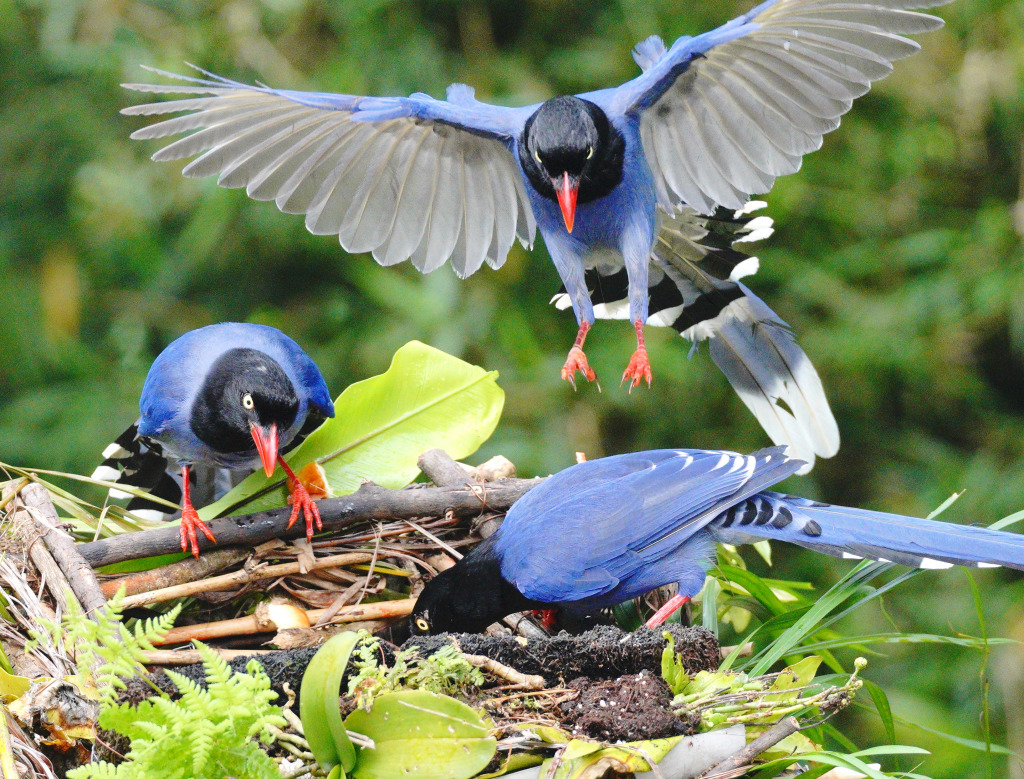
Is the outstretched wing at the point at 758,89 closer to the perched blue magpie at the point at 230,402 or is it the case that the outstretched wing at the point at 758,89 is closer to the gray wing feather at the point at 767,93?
the gray wing feather at the point at 767,93

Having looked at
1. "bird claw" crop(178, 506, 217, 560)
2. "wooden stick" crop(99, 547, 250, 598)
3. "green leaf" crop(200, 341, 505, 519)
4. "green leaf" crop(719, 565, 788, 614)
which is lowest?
"green leaf" crop(719, 565, 788, 614)

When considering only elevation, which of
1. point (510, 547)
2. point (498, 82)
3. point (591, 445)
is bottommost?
point (591, 445)

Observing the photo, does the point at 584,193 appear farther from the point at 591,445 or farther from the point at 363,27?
the point at 363,27

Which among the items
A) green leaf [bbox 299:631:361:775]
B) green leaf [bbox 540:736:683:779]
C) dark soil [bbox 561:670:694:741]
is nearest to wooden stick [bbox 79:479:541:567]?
dark soil [bbox 561:670:694:741]

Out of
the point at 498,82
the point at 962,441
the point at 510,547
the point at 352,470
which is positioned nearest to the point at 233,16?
the point at 498,82

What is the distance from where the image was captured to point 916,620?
594cm

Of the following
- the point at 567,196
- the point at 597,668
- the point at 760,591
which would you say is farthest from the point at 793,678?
the point at 567,196

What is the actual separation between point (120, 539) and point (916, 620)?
177 inches

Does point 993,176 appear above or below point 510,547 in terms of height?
above

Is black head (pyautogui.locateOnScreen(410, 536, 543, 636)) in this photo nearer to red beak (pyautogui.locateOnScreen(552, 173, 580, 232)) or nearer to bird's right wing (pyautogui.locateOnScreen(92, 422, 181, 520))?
red beak (pyautogui.locateOnScreen(552, 173, 580, 232))

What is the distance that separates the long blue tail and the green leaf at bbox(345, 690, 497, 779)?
49.7 inches

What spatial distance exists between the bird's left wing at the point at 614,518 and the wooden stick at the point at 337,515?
25cm

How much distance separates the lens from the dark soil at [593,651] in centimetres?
254

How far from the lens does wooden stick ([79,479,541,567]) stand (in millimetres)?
3104
